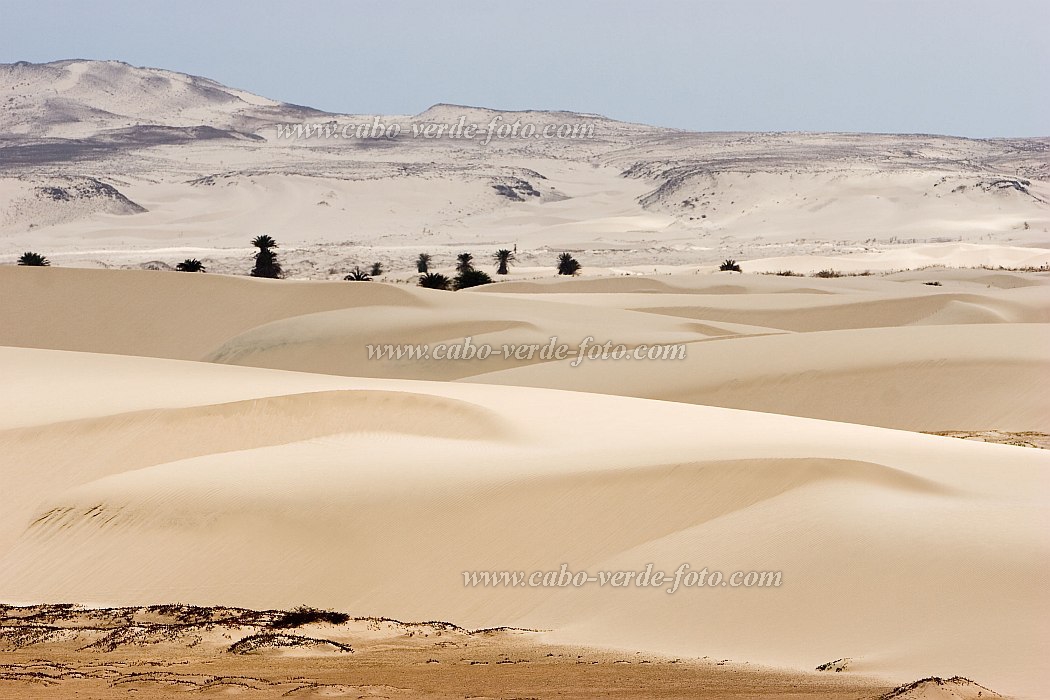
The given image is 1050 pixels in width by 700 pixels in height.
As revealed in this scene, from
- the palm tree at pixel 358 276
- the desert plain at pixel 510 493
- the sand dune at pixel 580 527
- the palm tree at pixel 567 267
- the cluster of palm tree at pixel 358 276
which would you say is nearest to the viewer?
the desert plain at pixel 510 493

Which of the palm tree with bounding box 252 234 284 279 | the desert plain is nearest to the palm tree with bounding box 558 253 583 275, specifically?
the palm tree with bounding box 252 234 284 279

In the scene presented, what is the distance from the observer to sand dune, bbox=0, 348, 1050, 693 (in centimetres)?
684

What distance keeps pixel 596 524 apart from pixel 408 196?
78.0 m

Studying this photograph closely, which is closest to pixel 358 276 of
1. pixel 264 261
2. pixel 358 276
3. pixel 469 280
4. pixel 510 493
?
pixel 358 276

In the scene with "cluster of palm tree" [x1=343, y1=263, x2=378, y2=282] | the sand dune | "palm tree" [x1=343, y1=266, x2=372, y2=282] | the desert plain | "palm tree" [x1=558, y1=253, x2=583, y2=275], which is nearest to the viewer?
the desert plain

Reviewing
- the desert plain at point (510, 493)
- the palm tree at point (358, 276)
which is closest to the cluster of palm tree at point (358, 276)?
the palm tree at point (358, 276)

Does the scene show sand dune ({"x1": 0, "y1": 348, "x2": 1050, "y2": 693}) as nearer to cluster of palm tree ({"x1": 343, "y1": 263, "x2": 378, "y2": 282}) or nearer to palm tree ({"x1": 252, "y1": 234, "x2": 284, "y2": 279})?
cluster of palm tree ({"x1": 343, "y1": 263, "x2": 378, "y2": 282})

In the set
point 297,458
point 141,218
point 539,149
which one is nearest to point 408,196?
point 141,218

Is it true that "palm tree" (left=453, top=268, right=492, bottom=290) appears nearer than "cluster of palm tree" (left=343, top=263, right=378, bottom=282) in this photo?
Yes

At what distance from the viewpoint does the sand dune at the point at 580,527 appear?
6.84 m

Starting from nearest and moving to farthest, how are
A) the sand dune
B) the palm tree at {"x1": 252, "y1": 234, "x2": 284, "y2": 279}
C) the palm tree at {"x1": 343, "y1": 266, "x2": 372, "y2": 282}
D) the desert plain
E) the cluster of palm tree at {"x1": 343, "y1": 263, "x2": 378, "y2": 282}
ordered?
the desert plain → the sand dune → the palm tree at {"x1": 343, "y1": 266, "x2": 372, "y2": 282} → the cluster of palm tree at {"x1": 343, "y1": 263, "x2": 378, "y2": 282} → the palm tree at {"x1": 252, "y1": 234, "x2": 284, "y2": 279}

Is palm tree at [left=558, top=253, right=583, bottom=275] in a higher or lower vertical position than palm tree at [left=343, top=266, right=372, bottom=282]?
higher

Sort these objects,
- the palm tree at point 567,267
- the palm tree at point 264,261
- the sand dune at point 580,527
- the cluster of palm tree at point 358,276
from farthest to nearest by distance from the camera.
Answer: the palm tree at point 567,267, the palm tree at point 264,261, the cluster of palm tree at point 358,276, the sand dune at point 580,527

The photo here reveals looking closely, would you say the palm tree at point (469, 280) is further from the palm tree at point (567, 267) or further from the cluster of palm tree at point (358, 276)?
the palm tree at point (567, 267)
